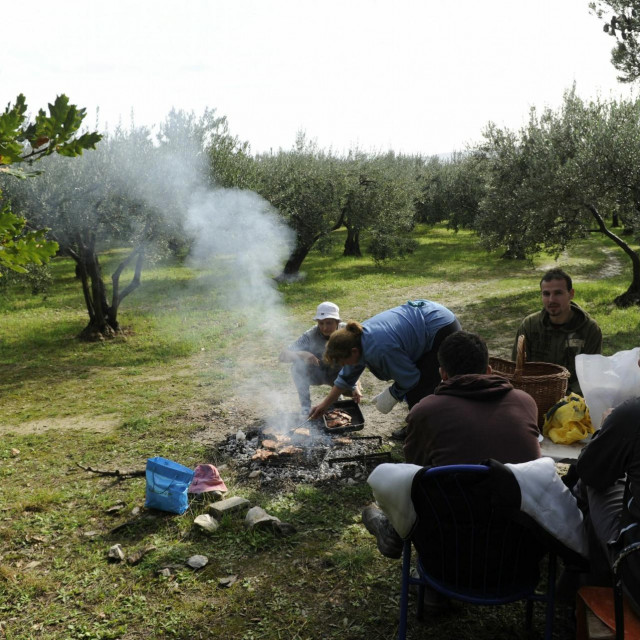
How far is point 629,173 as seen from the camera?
38.1ft

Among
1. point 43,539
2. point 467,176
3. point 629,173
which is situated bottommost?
point 43,539

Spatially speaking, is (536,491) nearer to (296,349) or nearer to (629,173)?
(296,349)

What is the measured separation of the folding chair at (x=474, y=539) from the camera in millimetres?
2396

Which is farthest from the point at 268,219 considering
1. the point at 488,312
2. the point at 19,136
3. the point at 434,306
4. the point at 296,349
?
the point at 19,136

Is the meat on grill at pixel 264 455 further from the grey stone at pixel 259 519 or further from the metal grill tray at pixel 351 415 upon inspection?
the grey stone at pixel 259 519

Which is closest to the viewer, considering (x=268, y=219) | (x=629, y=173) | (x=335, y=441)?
(x=335, y=441)

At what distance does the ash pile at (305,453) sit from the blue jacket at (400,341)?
2.59 ft

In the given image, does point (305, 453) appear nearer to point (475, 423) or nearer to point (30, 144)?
point (475, 423)

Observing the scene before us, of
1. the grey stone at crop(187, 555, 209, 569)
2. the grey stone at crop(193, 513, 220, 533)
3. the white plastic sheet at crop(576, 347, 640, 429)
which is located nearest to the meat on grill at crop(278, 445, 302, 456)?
the grey stone at crop(193, 513, 220, 533)

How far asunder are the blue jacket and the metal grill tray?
670 mm

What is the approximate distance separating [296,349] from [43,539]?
3071 mm

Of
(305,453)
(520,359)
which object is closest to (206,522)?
(305,453)

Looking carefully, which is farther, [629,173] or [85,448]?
[629,173]

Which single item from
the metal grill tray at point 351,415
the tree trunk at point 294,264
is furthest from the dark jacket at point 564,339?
the tree trunk at point 294,264
